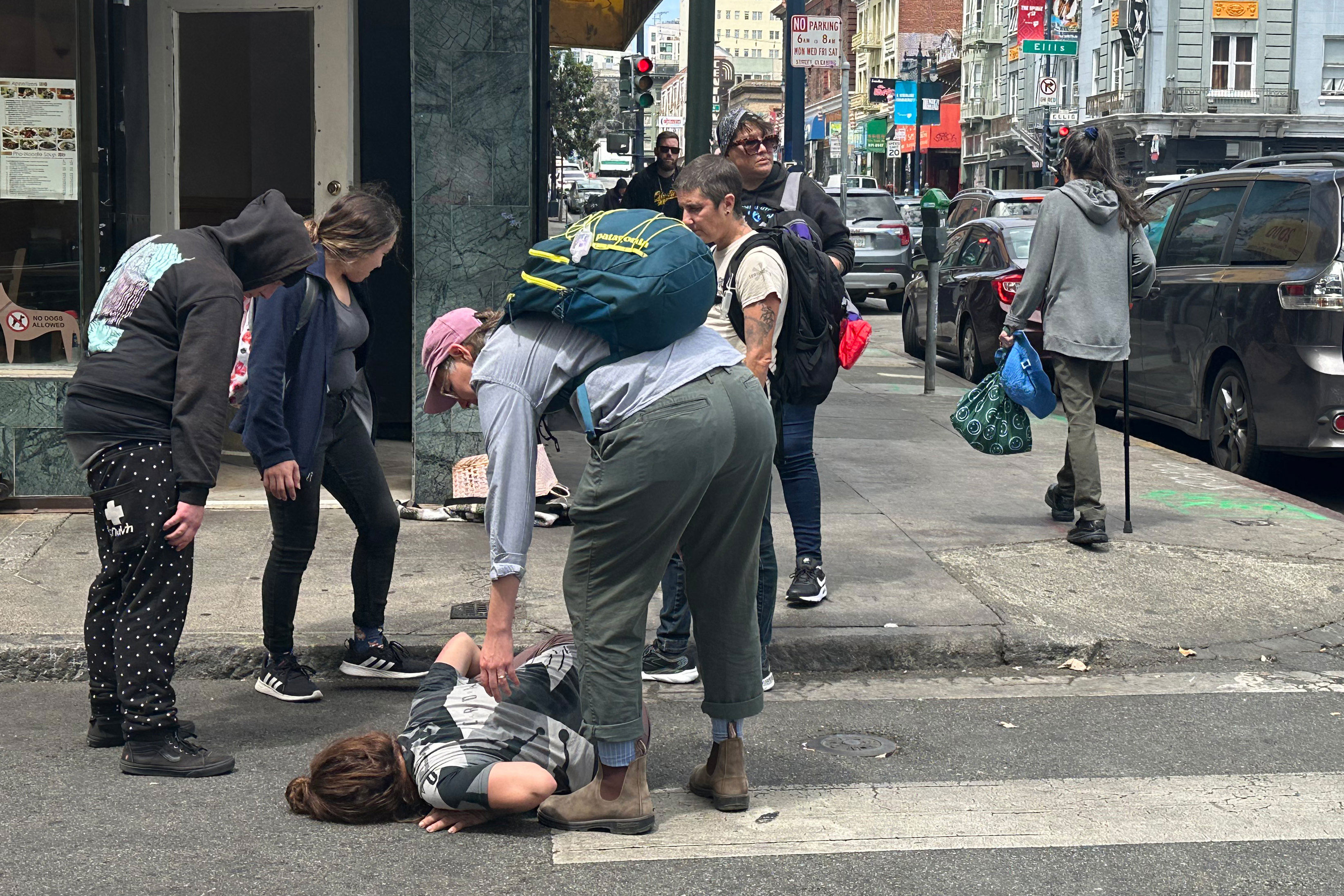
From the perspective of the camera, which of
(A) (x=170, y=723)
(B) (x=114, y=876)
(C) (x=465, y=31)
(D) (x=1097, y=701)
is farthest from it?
(C) (x=465, y=31)

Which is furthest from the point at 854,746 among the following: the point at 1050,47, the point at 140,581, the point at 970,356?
the point at 1050,47

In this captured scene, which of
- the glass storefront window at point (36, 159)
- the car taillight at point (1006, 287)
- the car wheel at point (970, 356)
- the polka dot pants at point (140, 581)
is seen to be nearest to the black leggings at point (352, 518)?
the polka dot pants at point (140, 581)

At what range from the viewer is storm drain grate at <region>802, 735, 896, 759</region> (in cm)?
454

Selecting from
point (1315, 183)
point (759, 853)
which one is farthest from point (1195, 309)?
point (759, 853)

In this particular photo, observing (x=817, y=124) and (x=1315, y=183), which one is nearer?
(x=1315, y=183)

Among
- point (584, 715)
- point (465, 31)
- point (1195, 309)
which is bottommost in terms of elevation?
point (584, 715)

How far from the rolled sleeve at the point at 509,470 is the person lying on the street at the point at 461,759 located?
338mm

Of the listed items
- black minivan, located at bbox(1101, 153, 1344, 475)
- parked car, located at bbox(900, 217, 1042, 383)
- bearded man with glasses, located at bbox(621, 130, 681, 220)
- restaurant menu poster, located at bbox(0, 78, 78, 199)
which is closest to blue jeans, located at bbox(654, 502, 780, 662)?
black minivan, located at bbox(1101, 153, 1344, 475)

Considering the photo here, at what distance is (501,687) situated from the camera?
12.3 ft

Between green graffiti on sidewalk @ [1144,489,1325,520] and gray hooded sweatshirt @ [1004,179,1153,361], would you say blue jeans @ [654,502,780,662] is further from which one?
green graffiti on sidewalk @ [1144,489,1325,520]

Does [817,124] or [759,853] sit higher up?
[817,124]

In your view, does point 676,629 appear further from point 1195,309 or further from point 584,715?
point 1195,309

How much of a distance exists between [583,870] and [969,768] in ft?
4.44

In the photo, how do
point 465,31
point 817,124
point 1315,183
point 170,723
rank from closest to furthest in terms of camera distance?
point 170,723 < point 465,31 < point 1315,183 < point 817,124
